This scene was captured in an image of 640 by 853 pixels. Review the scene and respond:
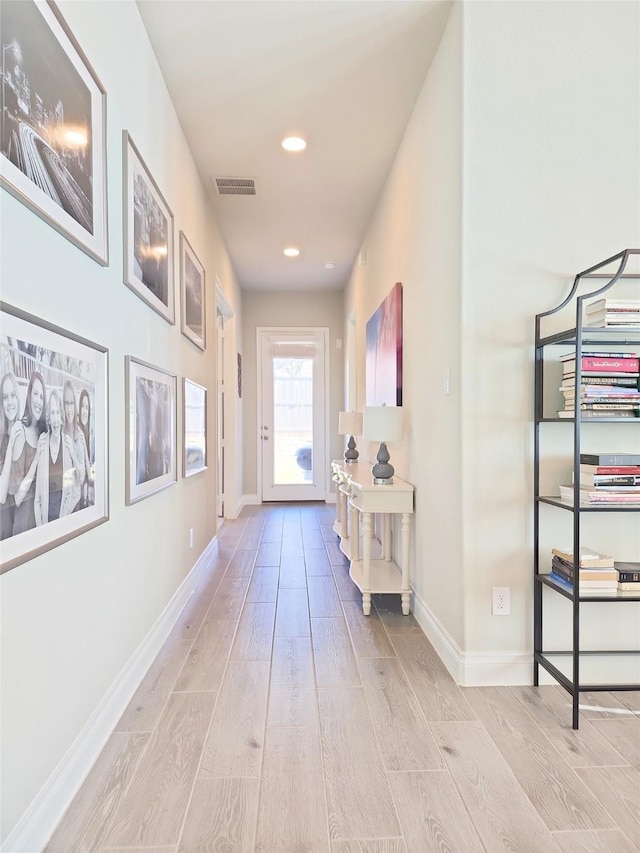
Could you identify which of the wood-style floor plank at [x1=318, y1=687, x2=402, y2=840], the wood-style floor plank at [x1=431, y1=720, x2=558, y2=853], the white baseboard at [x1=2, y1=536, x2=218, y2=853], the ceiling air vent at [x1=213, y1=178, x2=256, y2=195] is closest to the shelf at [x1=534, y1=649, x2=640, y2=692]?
the wood-style floor plank at [x1=431, y1=720, x2=558, y2=853]

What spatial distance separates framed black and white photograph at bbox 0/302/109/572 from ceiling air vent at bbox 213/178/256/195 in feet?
7.93

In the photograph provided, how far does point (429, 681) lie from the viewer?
6.98 ft

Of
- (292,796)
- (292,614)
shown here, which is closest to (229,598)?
(292,614)

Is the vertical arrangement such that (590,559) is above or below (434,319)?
below

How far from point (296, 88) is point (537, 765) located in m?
3.09

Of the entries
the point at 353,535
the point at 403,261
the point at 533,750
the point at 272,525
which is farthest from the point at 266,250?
the point at 533,750

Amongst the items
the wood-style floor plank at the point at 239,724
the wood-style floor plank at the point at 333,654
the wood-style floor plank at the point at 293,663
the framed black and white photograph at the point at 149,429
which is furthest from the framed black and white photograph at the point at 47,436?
the wood-style floor plank at the point at 333,654

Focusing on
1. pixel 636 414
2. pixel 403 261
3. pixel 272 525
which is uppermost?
pixel 403 261

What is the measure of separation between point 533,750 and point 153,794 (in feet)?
3.80

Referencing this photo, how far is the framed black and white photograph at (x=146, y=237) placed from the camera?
79.0 inches

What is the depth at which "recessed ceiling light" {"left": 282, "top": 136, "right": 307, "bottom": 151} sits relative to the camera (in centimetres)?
317

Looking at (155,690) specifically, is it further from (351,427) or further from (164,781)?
(351,427)

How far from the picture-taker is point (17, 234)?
1.21 m

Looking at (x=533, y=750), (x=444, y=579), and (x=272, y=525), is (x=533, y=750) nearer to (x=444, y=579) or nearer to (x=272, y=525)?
(x=444, y=579)
